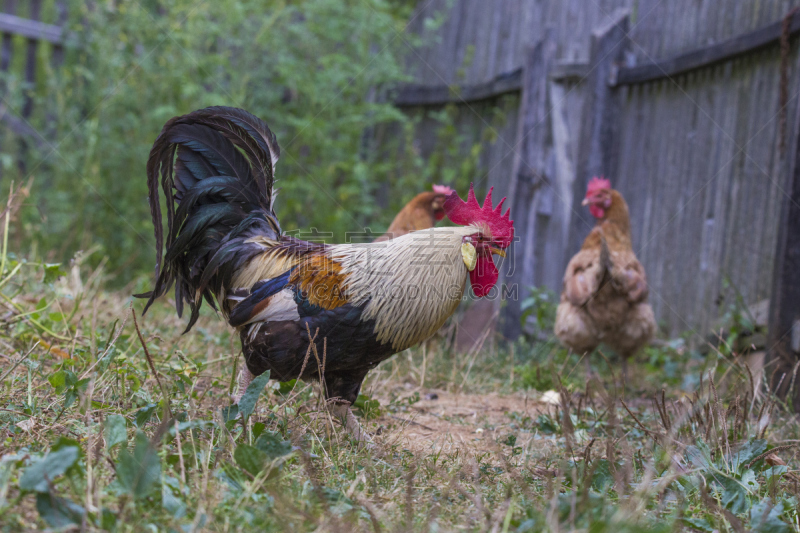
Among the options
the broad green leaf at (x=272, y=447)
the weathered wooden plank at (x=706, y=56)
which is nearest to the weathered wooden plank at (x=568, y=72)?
the weathered wooden plank at (x=706, y=56)

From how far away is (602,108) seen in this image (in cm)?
557

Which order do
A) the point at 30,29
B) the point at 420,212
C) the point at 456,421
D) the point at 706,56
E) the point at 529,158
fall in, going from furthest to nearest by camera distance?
the point at 30,29 → the point at 529,158 → the point at 420,212 → the point at 706,56 → the point at 456,421

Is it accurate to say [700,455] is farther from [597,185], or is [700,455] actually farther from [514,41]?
[514,41]

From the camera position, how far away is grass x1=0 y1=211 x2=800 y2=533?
1731 mm

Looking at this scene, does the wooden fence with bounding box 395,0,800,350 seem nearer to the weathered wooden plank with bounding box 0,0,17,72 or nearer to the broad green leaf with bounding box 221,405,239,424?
the broad green leaf with bounding box 221,405,239,424

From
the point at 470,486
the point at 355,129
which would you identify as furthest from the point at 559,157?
the point at 470,486

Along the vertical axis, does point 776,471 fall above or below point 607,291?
below

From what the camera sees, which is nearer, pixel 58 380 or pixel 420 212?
pixel 58 380

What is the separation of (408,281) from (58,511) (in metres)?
1.68

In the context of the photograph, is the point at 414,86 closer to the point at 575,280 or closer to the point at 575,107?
the point at 575,107

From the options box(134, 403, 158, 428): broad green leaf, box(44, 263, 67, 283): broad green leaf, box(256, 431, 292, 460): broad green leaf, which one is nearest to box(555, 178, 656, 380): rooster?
box(256, 431, 292, 460): broad green leaf

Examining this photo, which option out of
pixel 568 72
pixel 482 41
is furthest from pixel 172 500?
pixel 482 41

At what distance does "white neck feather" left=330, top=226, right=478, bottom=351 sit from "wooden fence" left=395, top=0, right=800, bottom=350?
2.30 metres

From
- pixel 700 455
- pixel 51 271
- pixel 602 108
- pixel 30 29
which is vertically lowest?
pixel 700 455
